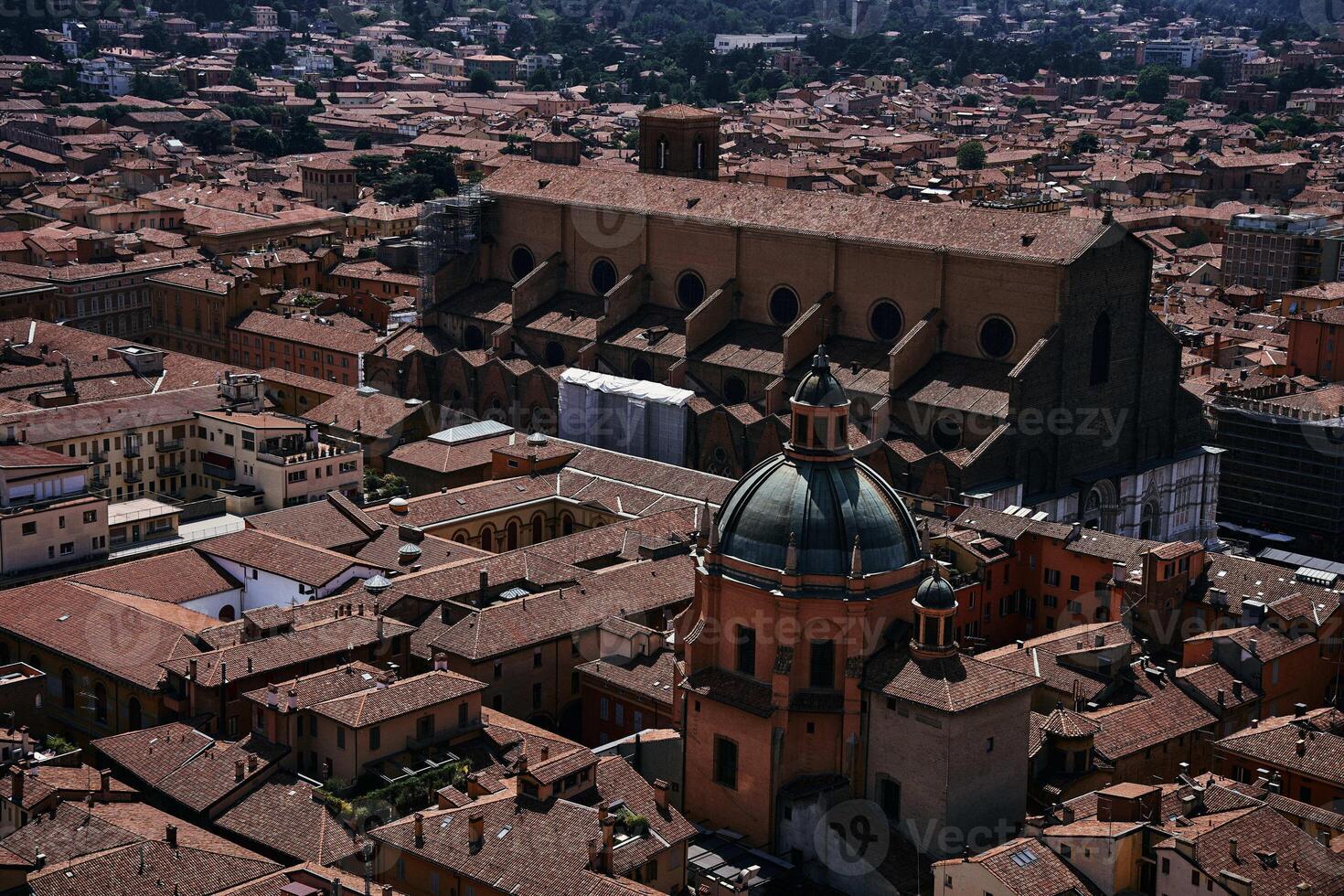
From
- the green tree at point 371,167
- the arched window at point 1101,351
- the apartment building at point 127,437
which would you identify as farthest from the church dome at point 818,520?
the green tree at point 371,167

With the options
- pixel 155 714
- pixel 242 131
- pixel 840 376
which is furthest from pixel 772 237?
pixel 242 131

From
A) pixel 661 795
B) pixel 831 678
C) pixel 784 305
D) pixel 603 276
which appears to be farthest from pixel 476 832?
pixel 603 276

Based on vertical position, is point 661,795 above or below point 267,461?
below

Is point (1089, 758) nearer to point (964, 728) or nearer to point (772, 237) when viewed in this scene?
point (964, 728)

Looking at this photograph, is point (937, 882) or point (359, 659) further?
point (359, 659)

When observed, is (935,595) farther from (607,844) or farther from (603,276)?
(603,276)

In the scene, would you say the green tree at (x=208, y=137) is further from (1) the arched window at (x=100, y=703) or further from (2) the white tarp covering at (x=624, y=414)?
(1) the arched window at (x=100, y=703)
